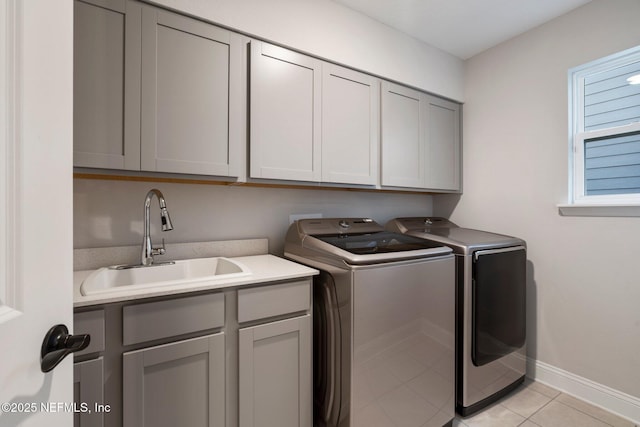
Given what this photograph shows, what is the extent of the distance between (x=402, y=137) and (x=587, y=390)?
6.91 ft

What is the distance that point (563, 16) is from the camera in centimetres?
201

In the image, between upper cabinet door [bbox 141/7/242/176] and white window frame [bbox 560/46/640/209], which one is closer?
upper cabinet door [bbox 141/7/242/176]

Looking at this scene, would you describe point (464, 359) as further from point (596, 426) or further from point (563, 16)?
point (563, 16)

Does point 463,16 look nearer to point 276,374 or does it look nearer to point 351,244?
point 351,244

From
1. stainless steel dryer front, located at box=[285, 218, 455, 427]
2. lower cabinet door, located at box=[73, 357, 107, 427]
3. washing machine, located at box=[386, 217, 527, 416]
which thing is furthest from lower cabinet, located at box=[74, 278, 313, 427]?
washing machine, located at box=[386, 217, 527, 416]

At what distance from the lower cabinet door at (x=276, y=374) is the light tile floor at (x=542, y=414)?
1.03m

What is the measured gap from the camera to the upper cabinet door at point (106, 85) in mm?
1204

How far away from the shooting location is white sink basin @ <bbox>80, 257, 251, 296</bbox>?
3.78 ft

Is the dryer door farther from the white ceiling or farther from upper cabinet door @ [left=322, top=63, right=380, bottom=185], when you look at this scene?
the white ceiling

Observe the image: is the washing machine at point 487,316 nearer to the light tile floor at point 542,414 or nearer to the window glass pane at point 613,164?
the light tile floor at point 542,414

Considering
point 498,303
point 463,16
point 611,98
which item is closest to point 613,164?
point 611,98

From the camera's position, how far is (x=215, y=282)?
118 centimetres
